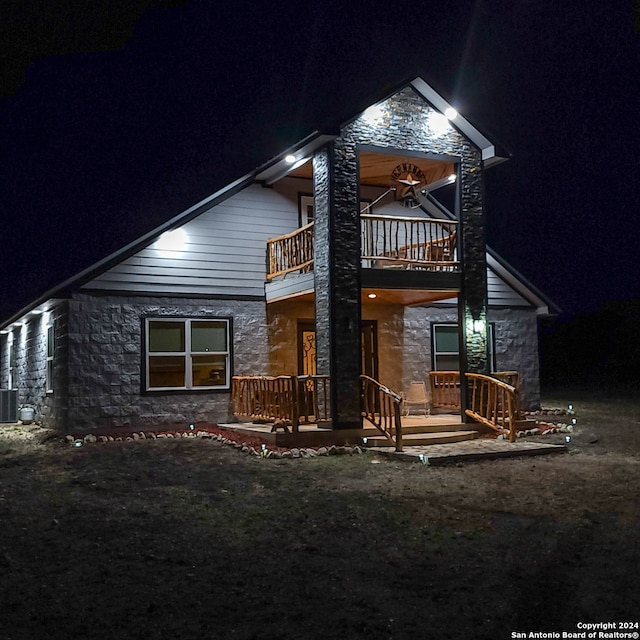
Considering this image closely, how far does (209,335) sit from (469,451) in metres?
6.67

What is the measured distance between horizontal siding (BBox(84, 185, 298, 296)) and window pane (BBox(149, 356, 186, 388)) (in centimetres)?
148

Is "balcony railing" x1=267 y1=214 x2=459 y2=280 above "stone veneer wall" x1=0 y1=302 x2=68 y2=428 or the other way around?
above

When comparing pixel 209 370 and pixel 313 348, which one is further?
pixel 313 348

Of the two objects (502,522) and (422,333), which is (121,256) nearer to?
(422,333)

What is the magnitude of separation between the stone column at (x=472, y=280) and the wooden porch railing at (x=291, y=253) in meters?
3.17

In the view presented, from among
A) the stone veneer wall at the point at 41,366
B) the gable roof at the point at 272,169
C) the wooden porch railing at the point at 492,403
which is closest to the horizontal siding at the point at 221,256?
the gable roof at the point at 272,169

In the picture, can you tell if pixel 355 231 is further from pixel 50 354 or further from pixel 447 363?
pixel 50 354

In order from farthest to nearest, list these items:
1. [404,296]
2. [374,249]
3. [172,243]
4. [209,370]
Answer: [404,296], [209,370], [172,243], [374,249]

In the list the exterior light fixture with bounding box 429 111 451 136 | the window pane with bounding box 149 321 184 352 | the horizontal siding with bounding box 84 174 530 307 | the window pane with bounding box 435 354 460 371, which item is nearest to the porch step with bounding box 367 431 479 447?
the horizontal siding with bounding box 84 174 530 307

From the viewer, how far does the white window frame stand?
16281 millimetres

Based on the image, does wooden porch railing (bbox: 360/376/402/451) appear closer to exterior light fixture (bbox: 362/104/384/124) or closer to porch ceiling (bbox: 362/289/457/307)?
porch ceiling (bbox: 362/289/457/307)

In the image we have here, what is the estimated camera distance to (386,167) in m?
16.0

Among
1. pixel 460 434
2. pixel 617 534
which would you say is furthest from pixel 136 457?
pixel 617 534

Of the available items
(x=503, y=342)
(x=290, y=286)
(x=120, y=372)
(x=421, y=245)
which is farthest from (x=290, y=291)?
(x=503, y=342)
